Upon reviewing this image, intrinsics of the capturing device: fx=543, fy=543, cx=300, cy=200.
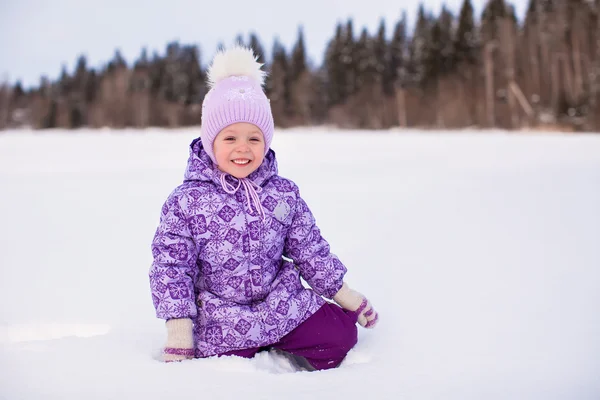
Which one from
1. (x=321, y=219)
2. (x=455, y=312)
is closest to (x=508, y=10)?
(x=321, y=219)

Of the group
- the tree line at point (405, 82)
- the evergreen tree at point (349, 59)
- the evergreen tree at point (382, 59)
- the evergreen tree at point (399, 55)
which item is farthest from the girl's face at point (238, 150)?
the evergreen tree at point (349, 59)

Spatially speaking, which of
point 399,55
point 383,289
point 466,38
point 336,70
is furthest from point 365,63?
point 383,289

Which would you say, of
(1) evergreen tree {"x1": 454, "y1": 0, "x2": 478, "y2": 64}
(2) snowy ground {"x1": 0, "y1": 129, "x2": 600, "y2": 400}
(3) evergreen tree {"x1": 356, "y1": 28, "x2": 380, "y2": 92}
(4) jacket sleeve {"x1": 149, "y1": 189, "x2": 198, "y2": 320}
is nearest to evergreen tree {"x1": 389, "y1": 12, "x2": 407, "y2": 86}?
(3) evergreen tree {"x1": 356, "y1": 28, "x2": 380, "y2": 92}

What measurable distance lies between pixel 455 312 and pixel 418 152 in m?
6.11

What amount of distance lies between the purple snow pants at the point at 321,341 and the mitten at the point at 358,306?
77mm

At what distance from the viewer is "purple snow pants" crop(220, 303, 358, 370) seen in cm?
172

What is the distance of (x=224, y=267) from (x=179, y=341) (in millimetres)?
275

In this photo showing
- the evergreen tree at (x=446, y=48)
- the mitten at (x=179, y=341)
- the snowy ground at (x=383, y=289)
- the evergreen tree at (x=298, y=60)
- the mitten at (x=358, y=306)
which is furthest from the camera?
the evergreen tree at (x=298, y=60)

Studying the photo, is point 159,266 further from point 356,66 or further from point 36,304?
point 356,66

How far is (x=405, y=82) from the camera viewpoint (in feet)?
59.0

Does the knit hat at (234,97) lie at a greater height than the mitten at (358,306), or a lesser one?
greater

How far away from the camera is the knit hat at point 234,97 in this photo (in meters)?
1.82

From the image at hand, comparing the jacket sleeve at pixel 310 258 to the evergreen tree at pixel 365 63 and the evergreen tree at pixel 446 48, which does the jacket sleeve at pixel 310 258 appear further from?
the evergreen tree at pixel 365 63

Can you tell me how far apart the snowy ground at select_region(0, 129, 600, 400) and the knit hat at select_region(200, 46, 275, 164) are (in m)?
0.76
